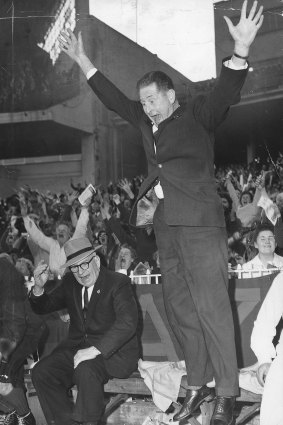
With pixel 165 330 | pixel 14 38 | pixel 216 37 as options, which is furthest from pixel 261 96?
pixel 165 330

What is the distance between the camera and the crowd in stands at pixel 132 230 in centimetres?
534

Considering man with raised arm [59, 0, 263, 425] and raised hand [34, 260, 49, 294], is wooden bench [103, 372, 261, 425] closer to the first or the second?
man with raised arm [59, 0, 263, 425]

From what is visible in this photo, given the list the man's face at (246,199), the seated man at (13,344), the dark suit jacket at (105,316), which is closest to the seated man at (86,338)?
the dark suit jacket at (105,316)

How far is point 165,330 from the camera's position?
418 cm

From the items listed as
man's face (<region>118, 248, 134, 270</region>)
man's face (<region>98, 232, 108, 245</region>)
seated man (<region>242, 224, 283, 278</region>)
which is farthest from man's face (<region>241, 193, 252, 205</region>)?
seated man (<region>242, 224, 283, 278</region>)

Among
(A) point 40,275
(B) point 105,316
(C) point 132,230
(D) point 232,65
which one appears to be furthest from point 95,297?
(C) point 132,230

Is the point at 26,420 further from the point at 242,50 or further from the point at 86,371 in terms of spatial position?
the point at 242,50

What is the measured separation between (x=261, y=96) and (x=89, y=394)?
810cm

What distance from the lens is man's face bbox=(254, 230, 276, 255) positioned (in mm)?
4922

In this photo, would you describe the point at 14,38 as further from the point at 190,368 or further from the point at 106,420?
the point at 190,368

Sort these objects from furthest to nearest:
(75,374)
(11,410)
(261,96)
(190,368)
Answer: (261,96) < (11,410) < (75,374) < (190,368)

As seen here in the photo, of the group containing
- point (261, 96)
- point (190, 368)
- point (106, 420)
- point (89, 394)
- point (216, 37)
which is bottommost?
point (106, 420)

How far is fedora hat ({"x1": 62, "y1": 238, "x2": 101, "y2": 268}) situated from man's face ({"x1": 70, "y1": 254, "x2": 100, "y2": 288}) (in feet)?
0.09

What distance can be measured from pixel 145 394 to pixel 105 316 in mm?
570
